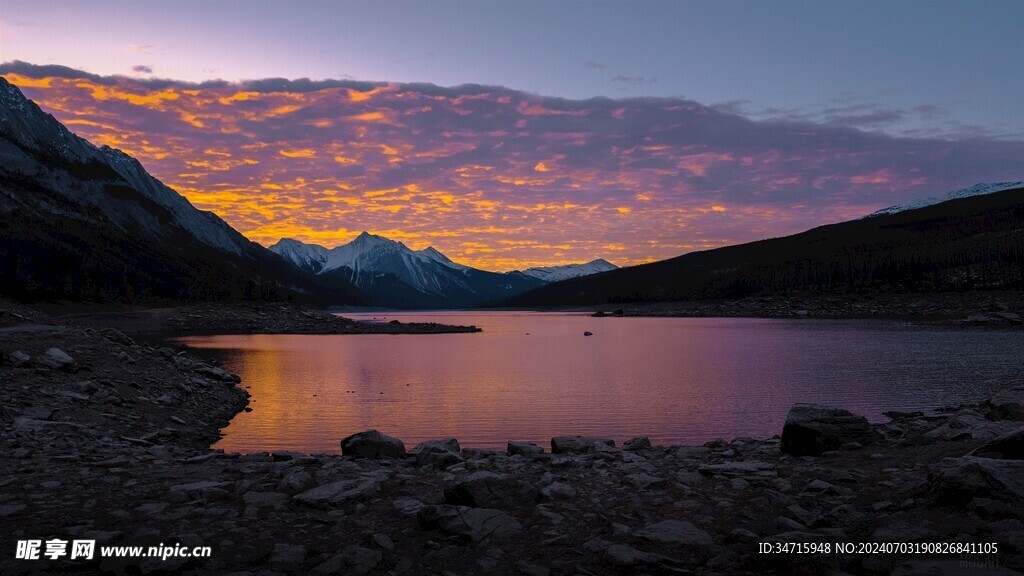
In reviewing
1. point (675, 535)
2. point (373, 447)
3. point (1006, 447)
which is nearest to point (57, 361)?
point (373, 447)

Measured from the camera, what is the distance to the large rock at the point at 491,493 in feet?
33.4

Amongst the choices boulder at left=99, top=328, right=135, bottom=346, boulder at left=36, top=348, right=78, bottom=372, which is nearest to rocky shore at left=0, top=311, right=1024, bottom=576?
boulder at left=36, top=348, right=78, bottom=372

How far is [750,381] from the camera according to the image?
130ft

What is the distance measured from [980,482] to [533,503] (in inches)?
276

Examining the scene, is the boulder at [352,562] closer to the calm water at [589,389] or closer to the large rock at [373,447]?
the large rock at [373,447]

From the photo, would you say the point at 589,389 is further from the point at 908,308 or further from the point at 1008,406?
the point at 908,308

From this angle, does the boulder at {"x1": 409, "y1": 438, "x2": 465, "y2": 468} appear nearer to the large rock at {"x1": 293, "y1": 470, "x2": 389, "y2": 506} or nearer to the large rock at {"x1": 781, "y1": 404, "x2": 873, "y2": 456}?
the large rock at {"x1": 293, "y1": 470, "x2": 389, "y2": 506}

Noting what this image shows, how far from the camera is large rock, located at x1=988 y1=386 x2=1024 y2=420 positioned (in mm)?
16859

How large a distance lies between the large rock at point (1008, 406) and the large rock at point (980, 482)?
9998 millimetres

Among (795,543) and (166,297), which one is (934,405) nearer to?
(795,543)

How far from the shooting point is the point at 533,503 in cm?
1046

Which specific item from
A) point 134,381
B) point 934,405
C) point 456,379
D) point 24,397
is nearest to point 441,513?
point 24,397

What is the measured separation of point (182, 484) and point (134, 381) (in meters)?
19.4

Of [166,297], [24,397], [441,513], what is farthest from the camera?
[166,297]
